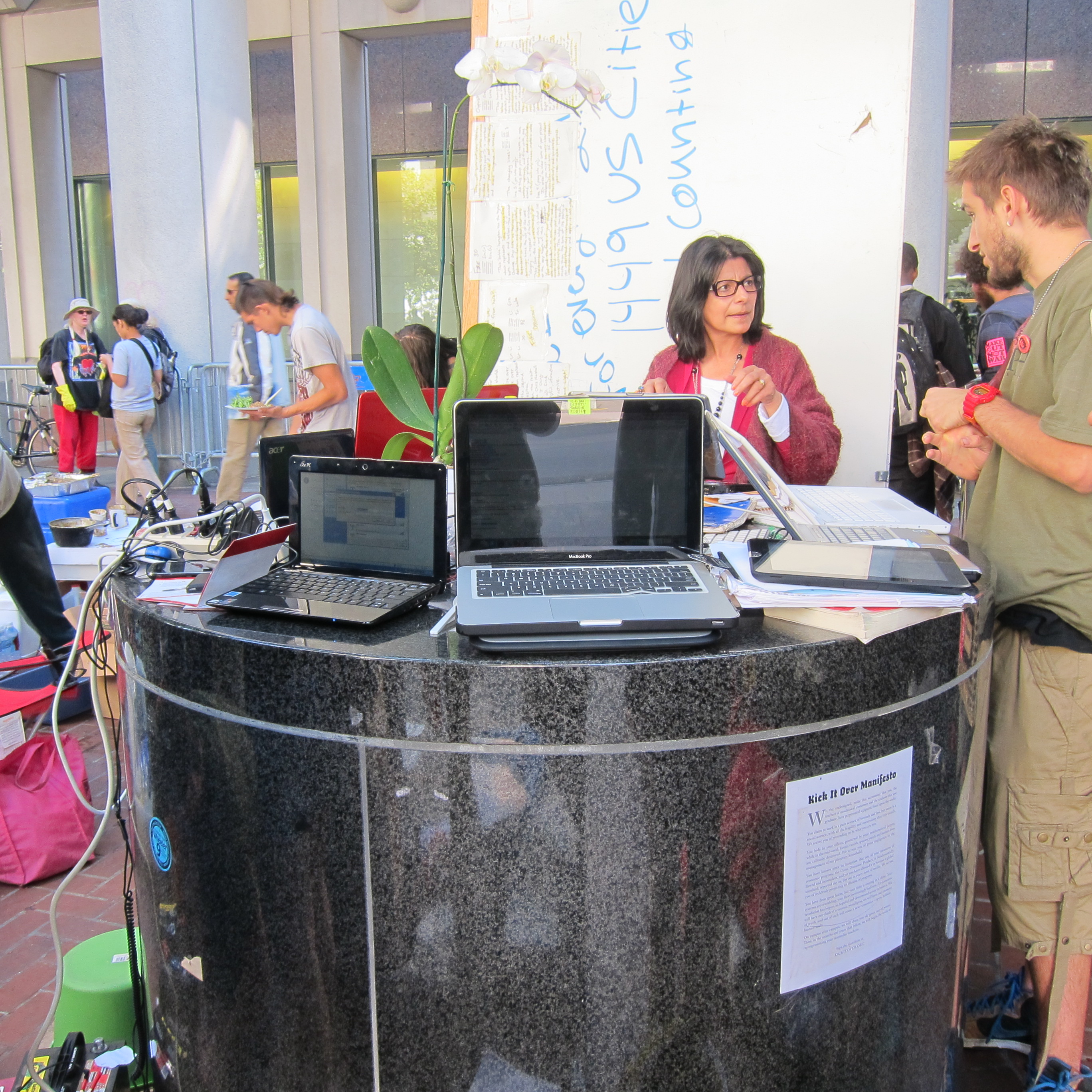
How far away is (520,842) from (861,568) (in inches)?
26.9

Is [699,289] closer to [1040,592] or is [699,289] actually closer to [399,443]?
[399,443]

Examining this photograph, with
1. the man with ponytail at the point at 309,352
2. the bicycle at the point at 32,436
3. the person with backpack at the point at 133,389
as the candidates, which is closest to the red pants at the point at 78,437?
the bicycle at the point at 32,436

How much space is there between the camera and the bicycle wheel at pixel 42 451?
10.9m

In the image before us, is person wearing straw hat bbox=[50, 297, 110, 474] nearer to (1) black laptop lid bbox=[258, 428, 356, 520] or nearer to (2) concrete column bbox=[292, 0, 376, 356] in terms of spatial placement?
(2) concrete column bbox=[292, 0, 376, 356]

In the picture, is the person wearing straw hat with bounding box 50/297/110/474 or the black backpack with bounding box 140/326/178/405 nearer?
the black backpack with bounding box 140/326/178/405

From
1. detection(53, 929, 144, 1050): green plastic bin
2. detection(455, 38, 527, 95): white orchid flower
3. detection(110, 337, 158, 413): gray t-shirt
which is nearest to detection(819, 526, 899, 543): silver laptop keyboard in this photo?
detection(455, 38, 527, 95): white orchid flower

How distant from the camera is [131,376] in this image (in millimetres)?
8172

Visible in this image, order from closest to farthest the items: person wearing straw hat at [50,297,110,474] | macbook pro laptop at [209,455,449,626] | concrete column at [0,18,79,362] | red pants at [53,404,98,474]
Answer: macbook pro laptop at [209,455,449,626] < person wearing straw hat at [50,297,110,474] < red pants at [53,404,98,474] < concrete column at [0,18,79,362]

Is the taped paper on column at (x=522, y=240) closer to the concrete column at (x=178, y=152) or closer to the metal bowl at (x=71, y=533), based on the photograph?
the metal bowl at (x=71, y=533)

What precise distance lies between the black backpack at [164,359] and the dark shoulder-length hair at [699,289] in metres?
6.49

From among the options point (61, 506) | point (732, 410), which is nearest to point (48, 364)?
point (61, 506)

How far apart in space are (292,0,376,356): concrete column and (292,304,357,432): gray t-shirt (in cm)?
632

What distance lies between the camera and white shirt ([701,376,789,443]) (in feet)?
8.98

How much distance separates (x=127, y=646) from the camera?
70.7 inches
